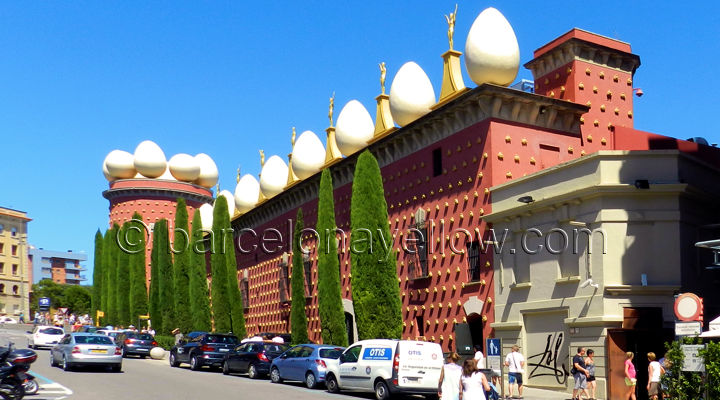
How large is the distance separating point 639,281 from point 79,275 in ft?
613

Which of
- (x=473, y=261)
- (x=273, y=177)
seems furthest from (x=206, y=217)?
(x=473, y=261)

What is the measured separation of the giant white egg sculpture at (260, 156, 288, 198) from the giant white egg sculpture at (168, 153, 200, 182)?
21.0 meters

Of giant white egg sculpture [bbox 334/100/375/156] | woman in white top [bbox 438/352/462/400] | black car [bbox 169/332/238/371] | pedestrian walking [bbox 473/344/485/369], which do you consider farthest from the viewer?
giant white egg sculpture [bbox 334/100/375/156]

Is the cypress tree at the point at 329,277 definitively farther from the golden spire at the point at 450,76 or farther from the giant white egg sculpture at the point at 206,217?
the giant white egg sculpture at the point at 206,217

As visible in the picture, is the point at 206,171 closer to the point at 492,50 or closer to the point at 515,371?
the point at 492,50

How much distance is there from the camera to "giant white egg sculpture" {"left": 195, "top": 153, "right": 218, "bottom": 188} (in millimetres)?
70500

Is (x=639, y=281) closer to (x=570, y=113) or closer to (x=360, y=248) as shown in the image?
(x=570, y=113)

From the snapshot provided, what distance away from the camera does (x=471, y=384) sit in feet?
44.0

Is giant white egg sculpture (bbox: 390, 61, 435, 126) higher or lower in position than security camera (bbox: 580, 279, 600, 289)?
higher

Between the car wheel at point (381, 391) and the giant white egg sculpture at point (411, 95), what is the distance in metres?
13.5

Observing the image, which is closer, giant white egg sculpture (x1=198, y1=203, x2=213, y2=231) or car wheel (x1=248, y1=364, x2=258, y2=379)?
car wheel (x1=248, y1=364, x2=258, y2=379)

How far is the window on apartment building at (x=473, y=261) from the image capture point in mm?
27078

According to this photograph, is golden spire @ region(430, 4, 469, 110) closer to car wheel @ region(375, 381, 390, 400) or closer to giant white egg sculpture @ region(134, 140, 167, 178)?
car wheel @ region(375, 381, 390, 400)

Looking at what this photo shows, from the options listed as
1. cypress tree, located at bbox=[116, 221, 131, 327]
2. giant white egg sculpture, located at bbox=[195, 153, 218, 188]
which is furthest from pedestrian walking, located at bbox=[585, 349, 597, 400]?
giant white egg sculpture, located at bbox=[195, 153, 218, 188]
